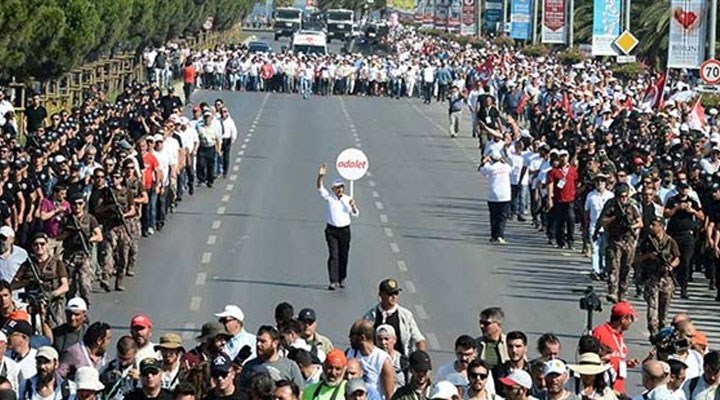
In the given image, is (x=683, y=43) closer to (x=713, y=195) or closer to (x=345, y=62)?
(x=713, y=195)

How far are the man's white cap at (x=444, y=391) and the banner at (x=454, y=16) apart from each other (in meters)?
104

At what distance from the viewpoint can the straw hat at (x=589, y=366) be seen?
42.5 ft

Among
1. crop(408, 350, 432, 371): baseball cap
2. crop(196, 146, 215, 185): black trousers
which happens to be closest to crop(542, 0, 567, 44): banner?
crop(196, 146, 215, 185): black trousers

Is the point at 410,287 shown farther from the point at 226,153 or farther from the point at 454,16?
the point at 454,16

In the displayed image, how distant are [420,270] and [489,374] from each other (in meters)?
13.6

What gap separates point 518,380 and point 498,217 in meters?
17.5

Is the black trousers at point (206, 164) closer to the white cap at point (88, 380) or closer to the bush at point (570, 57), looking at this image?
the white cap at point (88, 380)

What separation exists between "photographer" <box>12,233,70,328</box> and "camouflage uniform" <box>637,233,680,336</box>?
647 cm

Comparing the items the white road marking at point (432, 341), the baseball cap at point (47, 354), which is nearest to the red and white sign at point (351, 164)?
the white road marking at point (432, 341)

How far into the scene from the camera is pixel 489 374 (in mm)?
13703

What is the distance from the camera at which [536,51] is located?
84.2 m

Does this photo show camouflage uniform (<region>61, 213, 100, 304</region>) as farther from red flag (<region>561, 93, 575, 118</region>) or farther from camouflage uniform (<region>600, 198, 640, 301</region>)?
red flag (<region>561, 93, 575, 118</region>)

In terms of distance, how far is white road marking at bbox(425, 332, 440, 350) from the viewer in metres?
21.3

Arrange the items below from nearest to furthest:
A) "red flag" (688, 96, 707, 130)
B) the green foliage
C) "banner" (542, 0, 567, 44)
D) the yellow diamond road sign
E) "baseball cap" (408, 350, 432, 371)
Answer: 1. "baseball cap" (408, 350, 432, 371)
2. "red flag" (688, 96, 707, 130)
3. the green foliage
4. the yellow diamond road sign
5. "banner" (542, 0, 567, 44)
